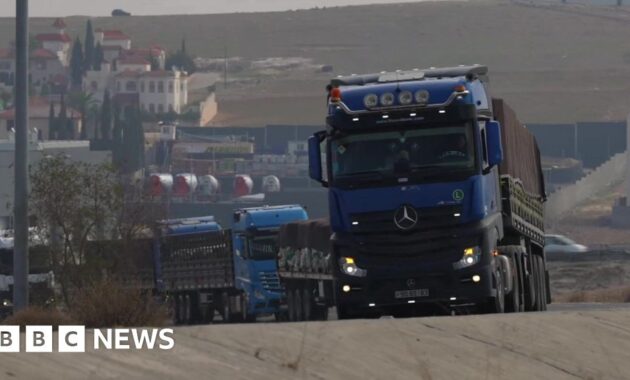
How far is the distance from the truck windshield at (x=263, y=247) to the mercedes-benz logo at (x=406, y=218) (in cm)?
2422

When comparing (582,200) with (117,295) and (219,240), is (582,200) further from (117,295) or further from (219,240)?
(117,295)

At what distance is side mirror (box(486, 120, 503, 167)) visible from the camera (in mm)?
23656

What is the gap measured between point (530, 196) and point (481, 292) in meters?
7.19

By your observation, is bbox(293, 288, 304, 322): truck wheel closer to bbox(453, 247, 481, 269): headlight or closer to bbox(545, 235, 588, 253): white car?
bbox(453, 247, 481, 269): headlight

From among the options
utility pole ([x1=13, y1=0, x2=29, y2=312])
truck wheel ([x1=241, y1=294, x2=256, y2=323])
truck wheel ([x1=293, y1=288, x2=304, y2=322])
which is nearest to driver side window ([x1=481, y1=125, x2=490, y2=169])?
utility pole ([x1=13, y1=0, x2=29, y2=312])

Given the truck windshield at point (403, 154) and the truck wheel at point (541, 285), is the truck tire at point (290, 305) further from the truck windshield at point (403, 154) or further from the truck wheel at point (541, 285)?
the truck windshield at point (403, 154)

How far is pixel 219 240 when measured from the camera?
51.8 meters

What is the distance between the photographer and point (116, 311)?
21.6 meters

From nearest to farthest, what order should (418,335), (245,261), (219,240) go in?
(418,335) → (245,261) → (219,240)

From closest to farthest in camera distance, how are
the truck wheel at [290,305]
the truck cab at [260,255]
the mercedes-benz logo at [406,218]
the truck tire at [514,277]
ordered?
the mercedes-benz logo at [406,218] < the truck tire at [514,277] < the truck wheel at [290,305] < the truck cab at [260,255]

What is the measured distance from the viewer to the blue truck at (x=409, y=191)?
77.3 feet

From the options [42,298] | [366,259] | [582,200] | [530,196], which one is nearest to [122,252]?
[42,298]

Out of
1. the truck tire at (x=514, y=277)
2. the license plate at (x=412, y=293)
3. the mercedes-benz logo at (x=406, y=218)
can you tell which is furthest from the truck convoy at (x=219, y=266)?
the mercedes-benz logo at (x=406, y=218)

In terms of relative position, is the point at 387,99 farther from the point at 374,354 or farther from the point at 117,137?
the point at 117,137
